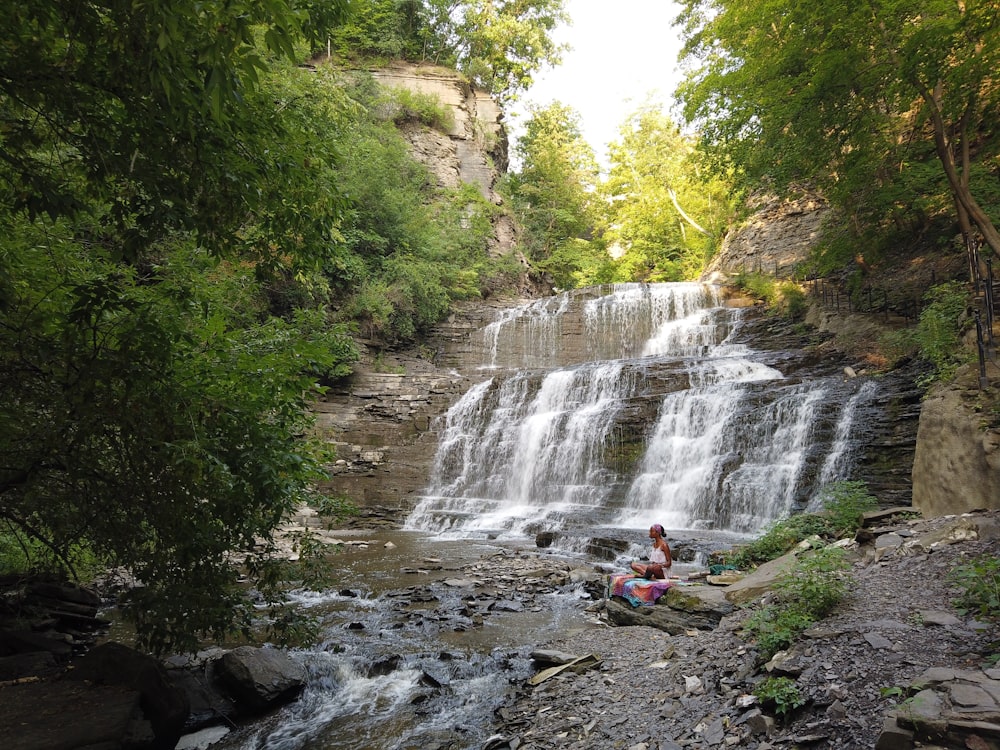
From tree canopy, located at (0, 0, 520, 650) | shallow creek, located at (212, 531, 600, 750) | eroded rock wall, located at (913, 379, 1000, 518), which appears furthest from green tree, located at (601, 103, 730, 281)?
tree canopy, located at (0, 0, 520, 650)

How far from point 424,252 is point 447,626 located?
18.5 metres

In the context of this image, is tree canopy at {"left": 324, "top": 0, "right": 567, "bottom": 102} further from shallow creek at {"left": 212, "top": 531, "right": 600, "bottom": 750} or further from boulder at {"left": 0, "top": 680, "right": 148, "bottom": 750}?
boulder at {"left": 0, "top": 680, "right": 148, "bottom": 750}

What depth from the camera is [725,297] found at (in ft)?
72.8

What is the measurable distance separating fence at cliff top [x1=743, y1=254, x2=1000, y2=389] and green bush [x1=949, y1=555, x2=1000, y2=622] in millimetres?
4305

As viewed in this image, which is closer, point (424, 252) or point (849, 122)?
point (849, 122)

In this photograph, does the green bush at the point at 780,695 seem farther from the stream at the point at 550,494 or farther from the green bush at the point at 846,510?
the green bush at the point at 846,510

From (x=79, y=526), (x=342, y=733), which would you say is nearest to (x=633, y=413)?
(x=342, y=733)

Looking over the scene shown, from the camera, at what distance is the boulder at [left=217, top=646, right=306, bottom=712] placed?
4.85 metres

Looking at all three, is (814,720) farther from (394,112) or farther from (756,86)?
(394,112)

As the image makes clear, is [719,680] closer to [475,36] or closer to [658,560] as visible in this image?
[658,560]

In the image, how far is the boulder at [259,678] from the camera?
4848 mm

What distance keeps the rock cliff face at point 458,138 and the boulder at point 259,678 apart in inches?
969

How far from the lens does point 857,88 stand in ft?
33.2

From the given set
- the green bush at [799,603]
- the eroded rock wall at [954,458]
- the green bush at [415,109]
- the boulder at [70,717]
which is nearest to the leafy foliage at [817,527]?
the eroded rock wall at [954,458]
